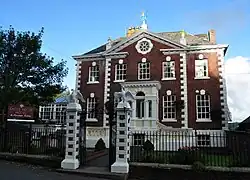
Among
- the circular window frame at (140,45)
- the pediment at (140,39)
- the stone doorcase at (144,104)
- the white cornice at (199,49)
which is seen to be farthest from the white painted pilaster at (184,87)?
the circular window frame at (140,45)

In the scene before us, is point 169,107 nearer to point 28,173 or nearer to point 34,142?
point 34,142

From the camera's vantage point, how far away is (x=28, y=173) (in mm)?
11766

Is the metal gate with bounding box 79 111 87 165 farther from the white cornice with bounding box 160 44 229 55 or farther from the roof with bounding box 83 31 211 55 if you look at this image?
the roof with bounding box 83 31 211 55

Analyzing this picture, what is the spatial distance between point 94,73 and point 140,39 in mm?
5778

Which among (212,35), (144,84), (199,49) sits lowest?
(144,84)

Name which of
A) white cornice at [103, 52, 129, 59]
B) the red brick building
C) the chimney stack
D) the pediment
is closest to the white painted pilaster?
the red brick building

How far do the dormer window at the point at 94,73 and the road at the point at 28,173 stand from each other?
15.4 metres

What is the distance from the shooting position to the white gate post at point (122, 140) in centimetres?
1206

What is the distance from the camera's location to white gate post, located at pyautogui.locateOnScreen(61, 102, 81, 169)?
1286cm

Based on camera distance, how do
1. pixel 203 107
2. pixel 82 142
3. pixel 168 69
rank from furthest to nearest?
pixel 168 69 → pixel 203 107 → pixel 82 142

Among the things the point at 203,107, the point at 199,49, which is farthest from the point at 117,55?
the point at 203,107

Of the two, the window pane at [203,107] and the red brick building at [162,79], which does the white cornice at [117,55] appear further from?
the window pane at [203,107]

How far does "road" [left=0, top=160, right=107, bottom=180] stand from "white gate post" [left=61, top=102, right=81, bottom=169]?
0.82 m

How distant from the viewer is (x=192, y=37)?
28797 mm
